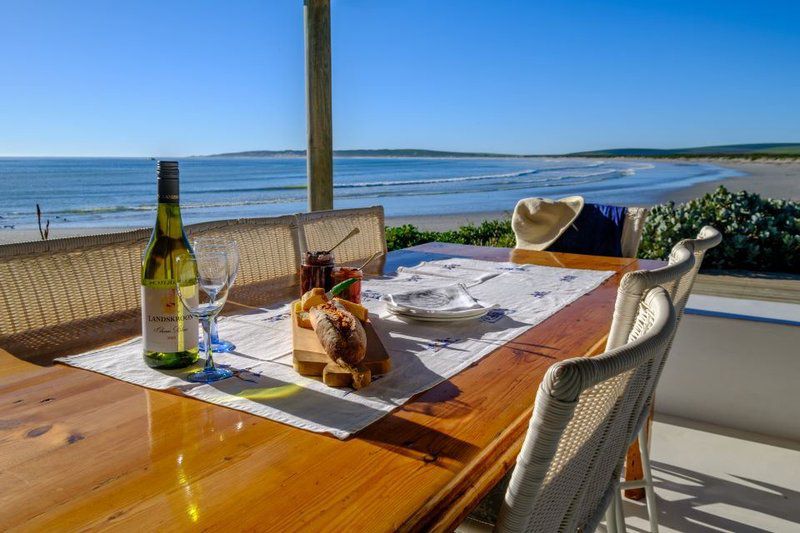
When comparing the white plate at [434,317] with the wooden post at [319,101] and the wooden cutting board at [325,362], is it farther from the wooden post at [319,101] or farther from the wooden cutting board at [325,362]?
the wooden post at [319,101]

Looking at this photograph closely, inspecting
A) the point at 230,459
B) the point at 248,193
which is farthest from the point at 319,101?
the point at 248,193

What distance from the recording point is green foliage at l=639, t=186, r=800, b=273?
3678mm

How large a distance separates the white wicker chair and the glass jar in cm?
68

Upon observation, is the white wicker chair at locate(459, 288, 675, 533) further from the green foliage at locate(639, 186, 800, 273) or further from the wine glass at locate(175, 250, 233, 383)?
the green foliage at locate(639, 186, 800, 273)

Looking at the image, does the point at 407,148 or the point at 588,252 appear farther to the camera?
the point at 407,148

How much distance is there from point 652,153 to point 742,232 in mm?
47408

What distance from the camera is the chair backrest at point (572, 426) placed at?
0.52 metres

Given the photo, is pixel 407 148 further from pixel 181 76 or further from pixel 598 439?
pixel 598 439

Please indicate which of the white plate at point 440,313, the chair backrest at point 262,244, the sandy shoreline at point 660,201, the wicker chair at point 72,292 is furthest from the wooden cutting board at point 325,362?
the sandy shoreline at point 660,201

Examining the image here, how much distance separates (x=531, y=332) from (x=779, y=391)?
64.7 inches

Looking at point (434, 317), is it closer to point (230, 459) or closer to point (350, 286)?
point (350, 286)

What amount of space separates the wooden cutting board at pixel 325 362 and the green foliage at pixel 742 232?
10.5ft

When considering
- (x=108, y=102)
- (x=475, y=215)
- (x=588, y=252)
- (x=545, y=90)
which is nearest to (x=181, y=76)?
(x=108, y=102)

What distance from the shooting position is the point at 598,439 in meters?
0.71
